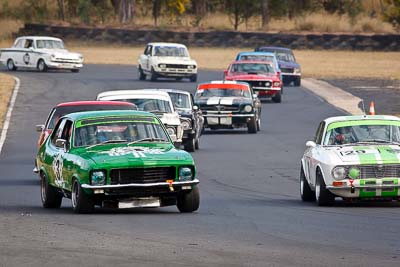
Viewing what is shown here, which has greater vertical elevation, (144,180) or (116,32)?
(144,180)

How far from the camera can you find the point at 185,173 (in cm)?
1599

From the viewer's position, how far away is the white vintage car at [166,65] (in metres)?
53.9

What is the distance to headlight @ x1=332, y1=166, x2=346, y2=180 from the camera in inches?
677

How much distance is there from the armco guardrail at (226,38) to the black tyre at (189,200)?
61.0m

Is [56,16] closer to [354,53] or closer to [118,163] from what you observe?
[354,53]

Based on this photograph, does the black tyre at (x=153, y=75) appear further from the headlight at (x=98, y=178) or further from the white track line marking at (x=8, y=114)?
the headlight at (x=98, y=178)

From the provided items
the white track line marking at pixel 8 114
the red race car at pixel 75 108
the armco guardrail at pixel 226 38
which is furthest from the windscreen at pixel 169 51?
the red race car at pixel 75 108

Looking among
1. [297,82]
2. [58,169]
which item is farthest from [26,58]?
[58,169]

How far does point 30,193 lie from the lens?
800 inches

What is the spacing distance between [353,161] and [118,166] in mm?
3336

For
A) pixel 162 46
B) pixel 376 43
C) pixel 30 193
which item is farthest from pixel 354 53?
pixel 30 193

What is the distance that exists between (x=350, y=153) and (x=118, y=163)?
11.3 ft

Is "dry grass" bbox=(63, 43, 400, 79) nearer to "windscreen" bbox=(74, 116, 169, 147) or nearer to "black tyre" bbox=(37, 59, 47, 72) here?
"black tyre" bbox=(37, 59, 47, 72)

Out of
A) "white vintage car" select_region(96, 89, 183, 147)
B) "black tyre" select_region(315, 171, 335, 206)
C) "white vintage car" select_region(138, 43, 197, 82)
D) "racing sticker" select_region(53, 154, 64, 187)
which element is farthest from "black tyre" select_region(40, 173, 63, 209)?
"white vintage car" select_region(138, 43, 197, 82)
